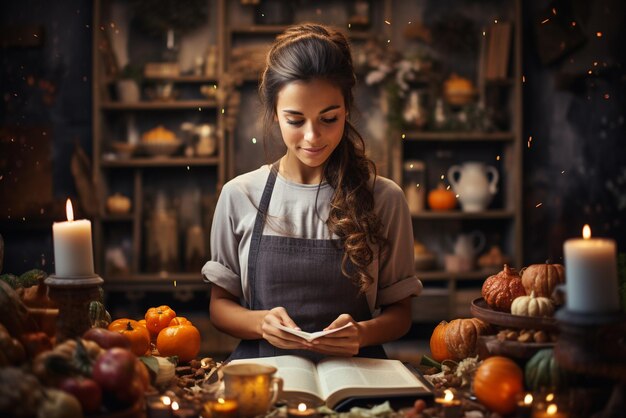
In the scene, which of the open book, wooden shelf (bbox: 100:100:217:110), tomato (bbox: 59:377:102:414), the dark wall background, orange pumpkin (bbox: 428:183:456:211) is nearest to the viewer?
tomato (bbox: 59:377:102:414)

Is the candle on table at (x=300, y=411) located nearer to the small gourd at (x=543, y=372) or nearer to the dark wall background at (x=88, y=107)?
the small gourd at (x=543, y=372)

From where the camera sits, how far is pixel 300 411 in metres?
1.49

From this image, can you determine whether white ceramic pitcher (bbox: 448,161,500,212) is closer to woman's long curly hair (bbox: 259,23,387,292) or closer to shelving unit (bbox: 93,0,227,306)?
shelving unit (bbox: 93,0,227,306)

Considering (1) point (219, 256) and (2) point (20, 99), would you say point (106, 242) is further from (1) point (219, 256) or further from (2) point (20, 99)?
(1) point (219, 256)

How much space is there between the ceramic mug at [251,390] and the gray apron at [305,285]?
0.60 m

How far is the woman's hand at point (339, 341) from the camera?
185 cm

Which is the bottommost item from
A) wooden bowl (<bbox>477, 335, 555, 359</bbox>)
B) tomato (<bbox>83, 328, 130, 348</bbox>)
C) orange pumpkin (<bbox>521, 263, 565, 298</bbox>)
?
wooden bowl (<bbox>477, 335, 555, 359</bbox>)

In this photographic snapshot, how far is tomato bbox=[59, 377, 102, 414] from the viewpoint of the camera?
4.40 feet

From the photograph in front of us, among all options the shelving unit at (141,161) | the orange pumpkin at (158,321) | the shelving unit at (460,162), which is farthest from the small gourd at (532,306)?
the shelving unit at (141,161)

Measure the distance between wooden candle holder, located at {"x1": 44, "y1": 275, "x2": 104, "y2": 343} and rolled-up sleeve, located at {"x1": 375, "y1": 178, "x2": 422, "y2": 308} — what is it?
893 mm

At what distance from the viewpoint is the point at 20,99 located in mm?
5137

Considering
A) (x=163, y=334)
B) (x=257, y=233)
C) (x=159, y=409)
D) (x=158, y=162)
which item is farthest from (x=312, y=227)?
(x=158, y=162)

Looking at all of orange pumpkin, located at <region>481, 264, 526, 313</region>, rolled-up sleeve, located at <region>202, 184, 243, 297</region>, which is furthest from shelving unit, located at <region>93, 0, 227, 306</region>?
orange pumpkin, located at <region>481, 264, 526, 313</region>

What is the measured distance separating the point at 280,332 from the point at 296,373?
0.20m
